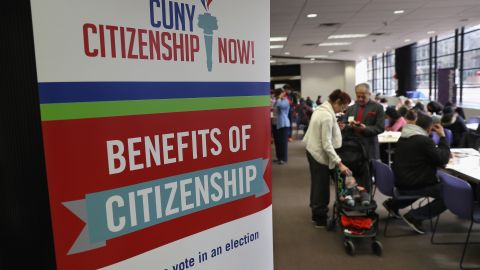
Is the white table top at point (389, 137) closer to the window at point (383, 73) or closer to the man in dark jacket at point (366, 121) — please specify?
the man in dark jacket at point (366, 121)

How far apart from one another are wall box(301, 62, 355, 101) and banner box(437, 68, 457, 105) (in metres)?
10.9

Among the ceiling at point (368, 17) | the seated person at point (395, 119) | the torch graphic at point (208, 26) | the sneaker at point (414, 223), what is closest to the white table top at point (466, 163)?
the sneaker at point (414, 223)

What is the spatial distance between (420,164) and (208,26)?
124 inches

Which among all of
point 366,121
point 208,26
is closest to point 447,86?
point 366,121

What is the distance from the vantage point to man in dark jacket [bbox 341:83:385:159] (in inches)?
182

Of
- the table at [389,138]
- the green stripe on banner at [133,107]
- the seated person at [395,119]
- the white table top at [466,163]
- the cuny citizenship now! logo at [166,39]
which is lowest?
the white table top at [466,163]

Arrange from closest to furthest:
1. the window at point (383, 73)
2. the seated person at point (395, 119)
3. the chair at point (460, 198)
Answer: the chair at point (460, 198), the seated person at point (395, 119), the window at point (383, 73)

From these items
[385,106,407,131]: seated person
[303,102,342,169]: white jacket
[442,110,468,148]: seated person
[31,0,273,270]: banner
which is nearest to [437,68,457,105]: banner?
[385,106,407,131]: seated person

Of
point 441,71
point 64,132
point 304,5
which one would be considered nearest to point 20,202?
point 64,132

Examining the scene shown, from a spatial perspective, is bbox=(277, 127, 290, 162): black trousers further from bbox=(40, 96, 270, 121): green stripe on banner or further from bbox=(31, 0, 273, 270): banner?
bbox=(40, 96, 270, 121): green stripe on banner

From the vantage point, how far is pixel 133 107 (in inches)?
43.7

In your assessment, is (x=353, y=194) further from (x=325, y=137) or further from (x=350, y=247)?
(x=325, y=137)

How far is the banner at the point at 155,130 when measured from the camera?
3.26 feet

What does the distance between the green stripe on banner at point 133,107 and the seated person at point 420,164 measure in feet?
9.20
